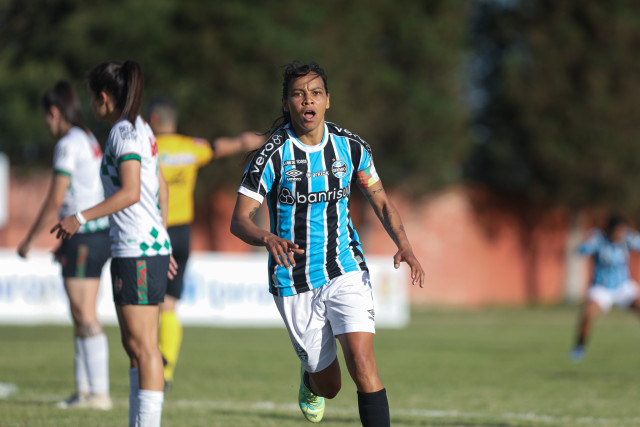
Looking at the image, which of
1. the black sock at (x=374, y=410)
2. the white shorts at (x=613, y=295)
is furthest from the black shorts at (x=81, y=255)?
the white shorts at (x=613, y=295)

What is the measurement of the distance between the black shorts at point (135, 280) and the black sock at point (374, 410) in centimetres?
141

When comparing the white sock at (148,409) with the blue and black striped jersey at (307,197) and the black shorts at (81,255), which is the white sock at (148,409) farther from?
the black shorts at (81,255)

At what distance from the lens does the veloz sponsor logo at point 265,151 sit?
5.37m

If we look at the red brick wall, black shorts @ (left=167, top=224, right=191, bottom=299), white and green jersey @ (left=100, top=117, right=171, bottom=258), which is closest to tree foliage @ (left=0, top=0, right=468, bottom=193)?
the red brick wall

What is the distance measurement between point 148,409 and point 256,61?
25.8 metres

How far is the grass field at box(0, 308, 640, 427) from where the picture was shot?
731cm

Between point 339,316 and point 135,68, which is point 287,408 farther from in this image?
point 135,68

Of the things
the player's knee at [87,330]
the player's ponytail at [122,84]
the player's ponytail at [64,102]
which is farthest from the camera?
the player's ponytail at [64,102]

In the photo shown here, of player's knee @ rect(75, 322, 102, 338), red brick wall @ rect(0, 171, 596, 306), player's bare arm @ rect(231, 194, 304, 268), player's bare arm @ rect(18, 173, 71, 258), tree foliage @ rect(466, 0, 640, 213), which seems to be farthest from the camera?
tree foliage @ rect(466, 0, 640, 213)

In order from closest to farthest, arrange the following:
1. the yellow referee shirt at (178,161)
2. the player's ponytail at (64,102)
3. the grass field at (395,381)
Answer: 1. the grass field at (395,381)
2. the player's ponytail at (64,102)
3. the yellow referee shirt at (178,161)

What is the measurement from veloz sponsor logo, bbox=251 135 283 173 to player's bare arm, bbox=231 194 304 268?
194 mm

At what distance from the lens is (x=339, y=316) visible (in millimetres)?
5430

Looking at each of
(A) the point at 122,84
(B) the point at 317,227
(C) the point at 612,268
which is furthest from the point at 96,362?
(C) the point at 612,268

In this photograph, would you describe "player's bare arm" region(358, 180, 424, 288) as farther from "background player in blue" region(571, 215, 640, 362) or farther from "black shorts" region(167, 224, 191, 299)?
"background player in blue" region(571, 215, 640, 362)
